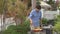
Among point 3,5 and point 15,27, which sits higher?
point 3,5

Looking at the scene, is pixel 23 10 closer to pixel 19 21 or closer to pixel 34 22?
pixel 19 21

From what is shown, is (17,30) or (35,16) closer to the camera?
(35,16)

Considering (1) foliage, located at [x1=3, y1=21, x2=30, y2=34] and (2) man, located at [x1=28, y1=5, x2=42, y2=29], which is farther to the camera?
(1) foliage, located at [x1=3, y1=21, x2=30, y2=34]

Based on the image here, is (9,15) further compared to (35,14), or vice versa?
(9,15)

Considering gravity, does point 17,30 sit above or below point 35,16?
below

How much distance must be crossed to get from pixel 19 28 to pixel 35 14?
87 centimetres

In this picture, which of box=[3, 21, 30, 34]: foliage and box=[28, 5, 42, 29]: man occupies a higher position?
box=[28, 5, 42, 29]: man

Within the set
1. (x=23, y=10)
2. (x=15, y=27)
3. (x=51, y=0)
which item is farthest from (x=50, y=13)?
(x=51, y=0)

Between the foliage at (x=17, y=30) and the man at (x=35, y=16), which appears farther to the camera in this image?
the foliage at (x=17, y=30)

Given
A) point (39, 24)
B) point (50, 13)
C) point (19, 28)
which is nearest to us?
point (39, 24)

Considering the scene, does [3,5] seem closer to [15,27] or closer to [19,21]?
[15,27]

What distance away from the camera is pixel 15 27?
7.68 metres

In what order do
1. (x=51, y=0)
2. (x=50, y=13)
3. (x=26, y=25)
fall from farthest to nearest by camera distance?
1. (x=51, y=0)
2. (x=50, y=13)
3. (x=26, y=25)

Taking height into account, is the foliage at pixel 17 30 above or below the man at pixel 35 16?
below
